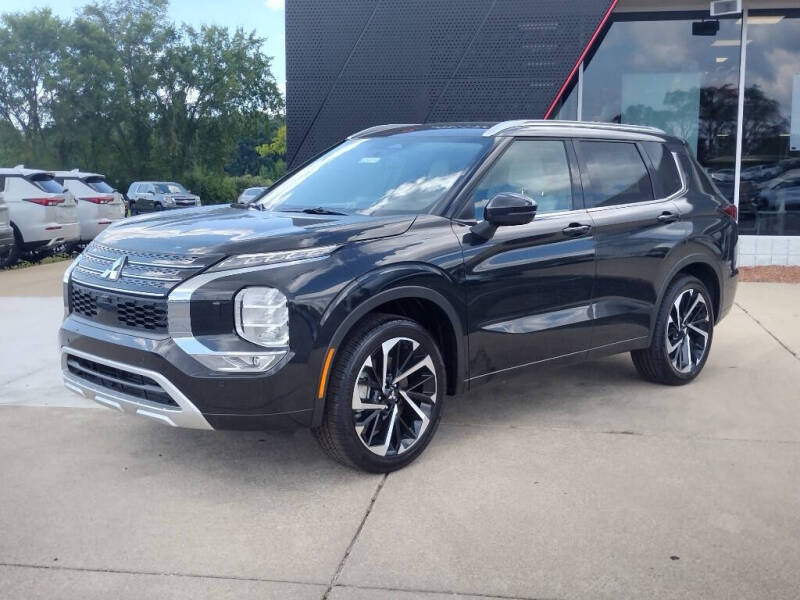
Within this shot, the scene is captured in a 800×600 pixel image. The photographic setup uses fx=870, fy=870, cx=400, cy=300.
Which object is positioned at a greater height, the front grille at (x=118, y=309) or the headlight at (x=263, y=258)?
the headlight at (x=263, y=258)

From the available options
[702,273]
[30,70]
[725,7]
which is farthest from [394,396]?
[30,70]

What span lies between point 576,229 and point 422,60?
786cm

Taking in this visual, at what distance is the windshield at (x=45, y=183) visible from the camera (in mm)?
14477

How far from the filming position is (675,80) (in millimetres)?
13094

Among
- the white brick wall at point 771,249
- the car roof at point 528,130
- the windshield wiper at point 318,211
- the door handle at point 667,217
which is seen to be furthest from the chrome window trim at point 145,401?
the white brick wall at point 771,249

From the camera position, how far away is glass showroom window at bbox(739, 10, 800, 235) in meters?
12.9

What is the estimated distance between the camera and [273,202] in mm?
5379

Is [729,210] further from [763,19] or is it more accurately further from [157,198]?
[157,198]

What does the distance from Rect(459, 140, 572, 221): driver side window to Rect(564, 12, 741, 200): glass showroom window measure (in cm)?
835

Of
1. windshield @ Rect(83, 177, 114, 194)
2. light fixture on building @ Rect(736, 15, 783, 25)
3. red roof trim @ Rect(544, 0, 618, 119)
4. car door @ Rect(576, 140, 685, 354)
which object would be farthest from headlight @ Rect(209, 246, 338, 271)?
windshield @ Rect(83, 177, 114, 194)

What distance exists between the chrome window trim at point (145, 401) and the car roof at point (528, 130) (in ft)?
7.69

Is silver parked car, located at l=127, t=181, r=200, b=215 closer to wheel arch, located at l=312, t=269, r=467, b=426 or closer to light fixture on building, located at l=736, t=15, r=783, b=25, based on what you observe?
light fixture on building, located at l=736, t=15, r=783, b=25

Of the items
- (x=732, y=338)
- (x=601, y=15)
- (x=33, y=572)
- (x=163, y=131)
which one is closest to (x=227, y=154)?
(x=163, y=131)

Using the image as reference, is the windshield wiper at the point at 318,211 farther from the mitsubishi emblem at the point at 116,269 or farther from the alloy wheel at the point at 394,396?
the mitsubishi emblem at the point at 116,269
